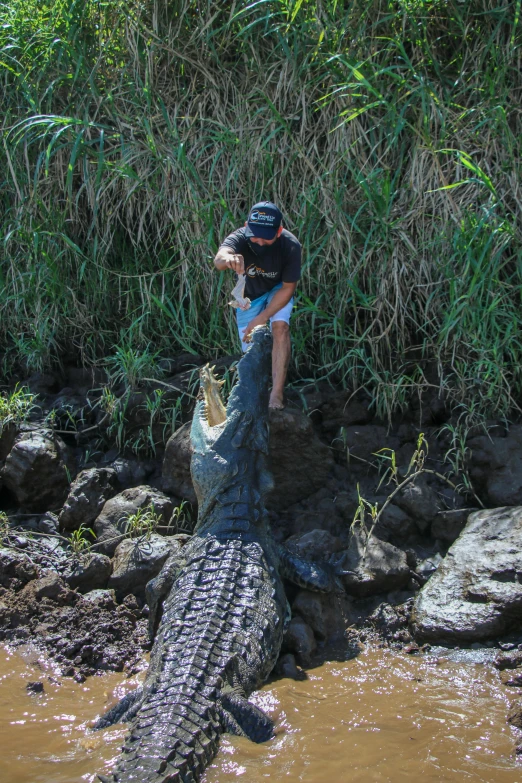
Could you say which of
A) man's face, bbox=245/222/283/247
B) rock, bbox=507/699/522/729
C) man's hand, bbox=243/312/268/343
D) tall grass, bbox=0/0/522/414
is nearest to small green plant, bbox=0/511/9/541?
tall grass, bbox=0/0/522/414

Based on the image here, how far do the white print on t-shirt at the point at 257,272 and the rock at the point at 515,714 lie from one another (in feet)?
8.71

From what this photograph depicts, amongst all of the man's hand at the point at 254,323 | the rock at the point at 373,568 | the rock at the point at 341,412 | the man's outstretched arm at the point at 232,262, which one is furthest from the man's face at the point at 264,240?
the rock at the point at 373,568

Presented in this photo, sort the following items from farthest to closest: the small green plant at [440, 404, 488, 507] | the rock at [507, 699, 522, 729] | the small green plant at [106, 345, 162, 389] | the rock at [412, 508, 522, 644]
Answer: the small green plant at [106, 345, 162, 389] → the small green plant at [440, 404, 488, 507] → the rock at [412, 508, 522, 644] → the rock at [507, 699, 522, 729]

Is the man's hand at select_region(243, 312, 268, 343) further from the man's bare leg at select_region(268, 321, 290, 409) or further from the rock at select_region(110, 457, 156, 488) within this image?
the rock at select_region(110, 457, 156, 488)

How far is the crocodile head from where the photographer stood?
3938 millimetres

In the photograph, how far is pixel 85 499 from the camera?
175 inches

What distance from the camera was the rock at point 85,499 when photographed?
4.45 meters

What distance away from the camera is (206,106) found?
5348 mm

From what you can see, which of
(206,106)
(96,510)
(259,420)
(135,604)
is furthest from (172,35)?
(135,604)

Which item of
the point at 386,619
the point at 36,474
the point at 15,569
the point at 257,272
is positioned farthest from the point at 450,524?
the point at 36,474

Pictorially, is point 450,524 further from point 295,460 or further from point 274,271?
point 274,271

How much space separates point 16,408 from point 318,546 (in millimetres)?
2241

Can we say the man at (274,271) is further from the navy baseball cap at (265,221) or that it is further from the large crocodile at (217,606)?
the large crocodile at (217,606)

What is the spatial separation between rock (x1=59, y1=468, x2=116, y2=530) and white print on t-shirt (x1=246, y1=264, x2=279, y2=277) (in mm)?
1512
